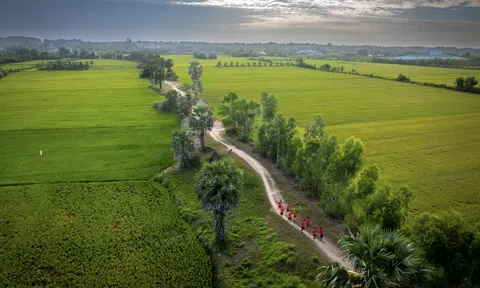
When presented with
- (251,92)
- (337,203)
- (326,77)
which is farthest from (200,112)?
(326,77)

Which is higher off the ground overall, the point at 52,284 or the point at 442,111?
the point at 442,111

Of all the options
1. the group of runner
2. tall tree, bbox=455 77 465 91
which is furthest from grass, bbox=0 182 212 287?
tall tree, bbox=455 77 465 91

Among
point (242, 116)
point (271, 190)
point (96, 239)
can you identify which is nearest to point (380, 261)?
point (271, 190)

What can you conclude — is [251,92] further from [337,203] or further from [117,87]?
[337,203]

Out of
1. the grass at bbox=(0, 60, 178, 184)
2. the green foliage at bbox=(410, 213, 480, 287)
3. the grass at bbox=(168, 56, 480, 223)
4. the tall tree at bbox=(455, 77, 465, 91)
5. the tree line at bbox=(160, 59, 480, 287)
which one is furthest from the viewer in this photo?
the tall tree at bbox=(455, 77, 465, 91)

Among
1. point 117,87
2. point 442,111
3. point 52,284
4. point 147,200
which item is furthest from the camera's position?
point 117,87

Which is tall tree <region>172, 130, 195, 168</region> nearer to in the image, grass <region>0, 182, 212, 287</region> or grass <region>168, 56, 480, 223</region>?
grass <region>0, 182, 212, 287</region>
